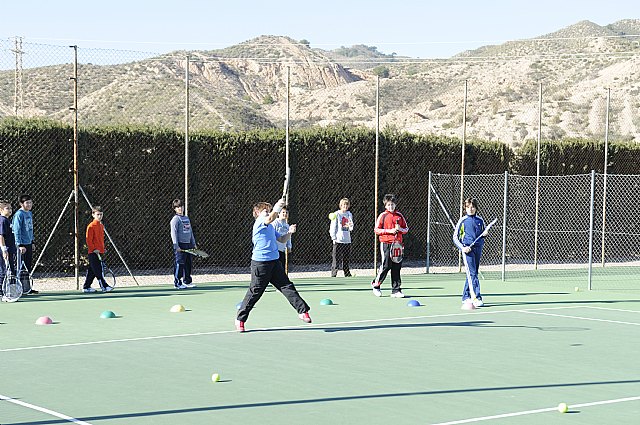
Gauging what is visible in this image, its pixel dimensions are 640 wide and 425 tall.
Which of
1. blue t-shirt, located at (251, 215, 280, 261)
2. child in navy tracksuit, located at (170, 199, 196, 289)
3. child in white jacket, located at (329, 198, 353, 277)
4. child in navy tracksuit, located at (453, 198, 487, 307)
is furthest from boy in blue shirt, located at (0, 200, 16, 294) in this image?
child in white jacket, located at (329, 198, 353, 277)

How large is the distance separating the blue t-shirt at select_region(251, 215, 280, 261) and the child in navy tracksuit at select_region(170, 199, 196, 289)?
6.69 meters

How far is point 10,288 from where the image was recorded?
59.9 ft

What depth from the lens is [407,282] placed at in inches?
890

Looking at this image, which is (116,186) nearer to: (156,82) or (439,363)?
(439,363)

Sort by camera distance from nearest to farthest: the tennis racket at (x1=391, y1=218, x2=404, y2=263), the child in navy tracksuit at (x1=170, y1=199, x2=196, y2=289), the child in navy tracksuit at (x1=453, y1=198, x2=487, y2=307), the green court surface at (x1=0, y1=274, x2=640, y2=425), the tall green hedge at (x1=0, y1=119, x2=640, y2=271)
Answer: the green court surface at (x1=0, y1=274, x2=640, y2=425) < the child in navy tracksuit at (x1=453, y1=198, x2=487, y2=307) < the tennis racket at (x1=391, y1=218, x2=404, y2=263) < the child in navy tracksuit at (x1=170, y1=199, x2=196, y2=289) < the tall green hedge at (x1=0, y1=119, x2=640, y2=271)

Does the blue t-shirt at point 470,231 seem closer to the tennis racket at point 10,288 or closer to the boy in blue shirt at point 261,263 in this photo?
the boy in blue shirt at point 261,263

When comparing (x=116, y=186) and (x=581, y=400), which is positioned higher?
(x=116, y=186)

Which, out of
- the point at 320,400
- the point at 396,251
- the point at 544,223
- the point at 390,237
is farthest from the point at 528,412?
the point at 544,223

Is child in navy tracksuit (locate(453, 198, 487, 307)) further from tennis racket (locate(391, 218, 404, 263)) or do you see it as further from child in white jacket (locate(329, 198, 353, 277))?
child in white jacket (locate(329, 198, 353, 277))

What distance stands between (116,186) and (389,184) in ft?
23.2

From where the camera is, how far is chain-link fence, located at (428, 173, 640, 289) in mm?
27375

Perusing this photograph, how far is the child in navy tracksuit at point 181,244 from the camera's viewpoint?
21.1 m

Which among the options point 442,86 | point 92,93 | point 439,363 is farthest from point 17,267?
point 442,86

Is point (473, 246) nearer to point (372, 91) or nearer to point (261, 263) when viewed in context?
point (261, 263)
